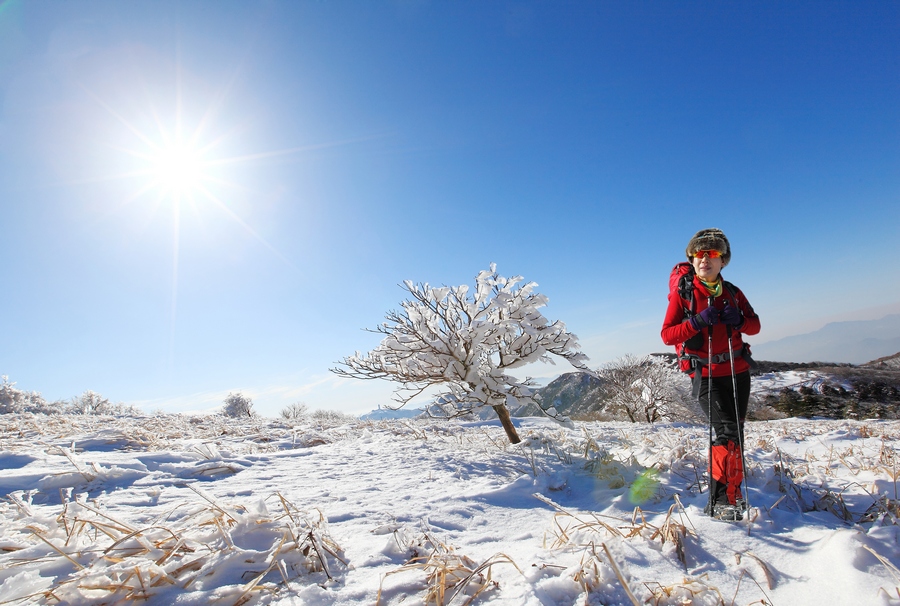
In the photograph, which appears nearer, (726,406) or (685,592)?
(685,592)

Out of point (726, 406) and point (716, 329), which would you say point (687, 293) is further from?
point (726, 406)

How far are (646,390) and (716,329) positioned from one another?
2350cm

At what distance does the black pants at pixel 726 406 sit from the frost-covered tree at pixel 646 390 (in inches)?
849

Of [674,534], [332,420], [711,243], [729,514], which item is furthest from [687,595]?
[332,420]

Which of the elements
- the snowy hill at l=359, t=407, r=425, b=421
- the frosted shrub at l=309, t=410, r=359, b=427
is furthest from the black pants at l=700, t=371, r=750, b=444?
the frosted shrub at l=309, t=410, r=359, b=427

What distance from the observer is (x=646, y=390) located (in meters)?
23.4

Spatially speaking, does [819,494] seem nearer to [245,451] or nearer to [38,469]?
[245,451]

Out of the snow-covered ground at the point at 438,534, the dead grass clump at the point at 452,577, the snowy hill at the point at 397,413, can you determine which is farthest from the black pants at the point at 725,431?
the snowy hill at the point at 397,413

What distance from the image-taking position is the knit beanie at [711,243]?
10.1 feet

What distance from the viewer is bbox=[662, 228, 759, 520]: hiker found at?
2.72 m

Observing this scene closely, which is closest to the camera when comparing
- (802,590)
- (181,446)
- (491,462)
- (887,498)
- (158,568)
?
(158,568)

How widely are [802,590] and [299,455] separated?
471cm

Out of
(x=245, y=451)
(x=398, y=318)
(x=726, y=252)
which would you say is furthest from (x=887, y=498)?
(x=245, y=451)

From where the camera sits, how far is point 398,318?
18.8 ft
